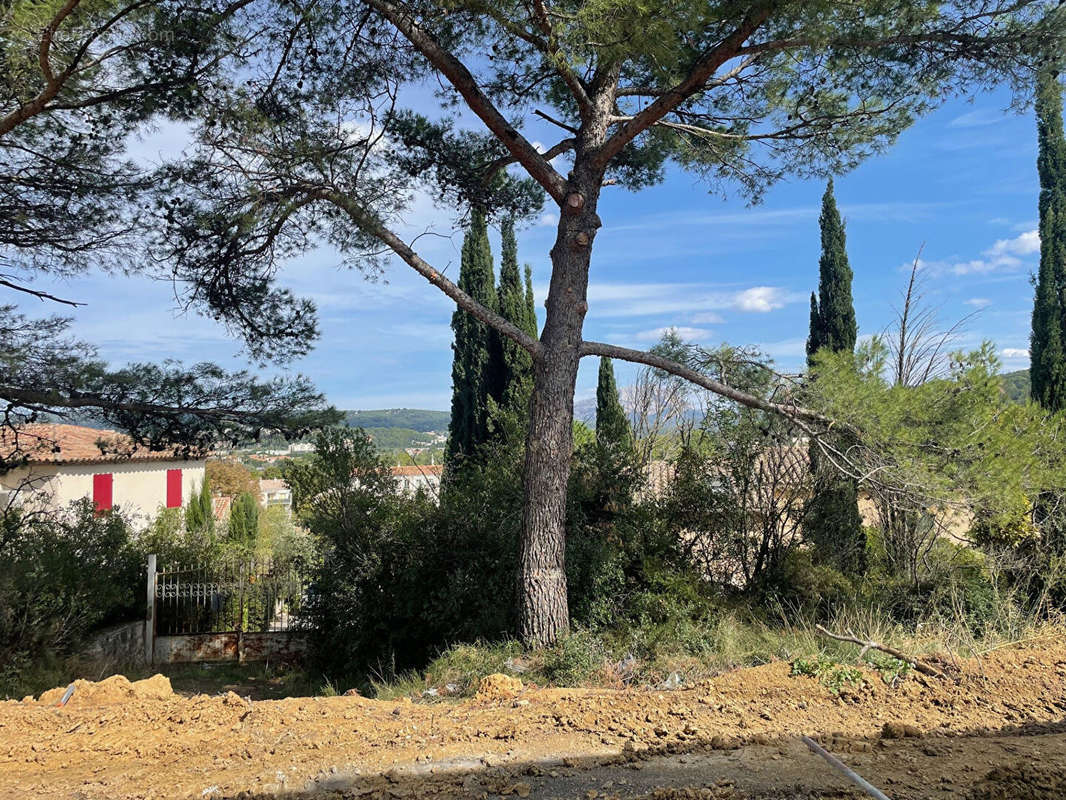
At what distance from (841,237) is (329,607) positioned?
1165 cm

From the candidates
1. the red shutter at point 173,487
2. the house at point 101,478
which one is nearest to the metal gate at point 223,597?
the house at point 101,478

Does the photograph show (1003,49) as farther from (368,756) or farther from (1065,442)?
(368,756)

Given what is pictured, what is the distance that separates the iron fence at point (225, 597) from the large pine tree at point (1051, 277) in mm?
12014

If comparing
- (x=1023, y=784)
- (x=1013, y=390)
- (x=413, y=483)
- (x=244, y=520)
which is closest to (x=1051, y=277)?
(x=1013, y=390)

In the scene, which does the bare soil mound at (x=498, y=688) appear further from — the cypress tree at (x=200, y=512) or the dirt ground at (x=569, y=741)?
the cypress tree at (x=200, y=512)

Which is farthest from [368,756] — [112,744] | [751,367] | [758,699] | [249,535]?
[249,535]

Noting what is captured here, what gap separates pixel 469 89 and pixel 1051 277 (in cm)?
1047

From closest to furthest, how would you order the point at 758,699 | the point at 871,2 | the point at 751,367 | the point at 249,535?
1. the point at 758,699
2. the point at 871,2
3. the point at 751,367
4. the point at 249,535

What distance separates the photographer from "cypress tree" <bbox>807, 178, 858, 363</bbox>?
14.2 metres

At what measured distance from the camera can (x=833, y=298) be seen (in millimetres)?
14305

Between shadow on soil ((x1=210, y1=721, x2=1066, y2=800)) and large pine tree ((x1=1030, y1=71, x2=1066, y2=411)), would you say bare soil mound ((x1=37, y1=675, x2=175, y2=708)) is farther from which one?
large pine tree ((x1=1030, y1=71, x2=1066, y2=411))

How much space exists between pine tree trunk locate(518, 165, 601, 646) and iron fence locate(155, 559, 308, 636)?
6152mm

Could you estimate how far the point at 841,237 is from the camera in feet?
48.5

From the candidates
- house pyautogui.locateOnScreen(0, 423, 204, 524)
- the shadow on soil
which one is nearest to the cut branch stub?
the shadow on soil
